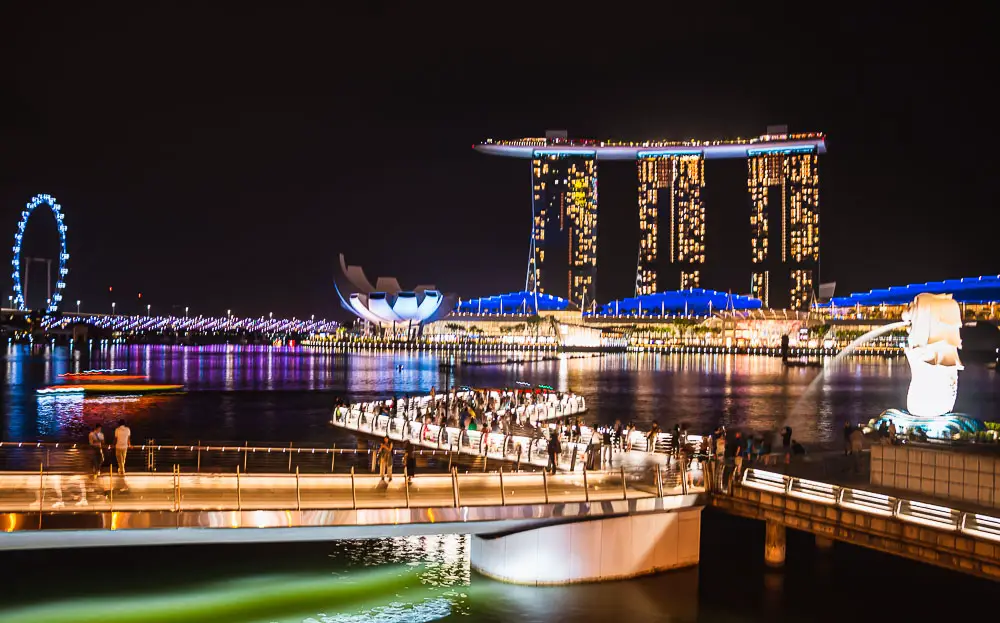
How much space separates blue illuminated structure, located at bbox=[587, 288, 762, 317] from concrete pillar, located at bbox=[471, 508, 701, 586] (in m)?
152

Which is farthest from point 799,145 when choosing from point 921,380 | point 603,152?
point 921,380

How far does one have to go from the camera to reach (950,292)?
136m

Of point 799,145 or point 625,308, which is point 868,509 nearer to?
point 625,308

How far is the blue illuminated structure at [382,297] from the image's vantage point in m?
132

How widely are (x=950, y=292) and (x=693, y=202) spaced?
221 ft

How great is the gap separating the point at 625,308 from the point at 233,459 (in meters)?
159

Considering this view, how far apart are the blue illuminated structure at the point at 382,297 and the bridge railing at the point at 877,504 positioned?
11919 cm

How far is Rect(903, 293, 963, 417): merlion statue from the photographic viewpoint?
19234mm

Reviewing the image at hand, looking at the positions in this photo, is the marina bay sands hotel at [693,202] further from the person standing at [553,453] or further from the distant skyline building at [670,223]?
the person standing at [553,453]

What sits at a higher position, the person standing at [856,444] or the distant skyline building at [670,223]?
the distant skyline building at [670,223]

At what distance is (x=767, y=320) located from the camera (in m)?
148

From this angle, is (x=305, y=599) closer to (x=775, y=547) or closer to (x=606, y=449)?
(x=606, y=449)

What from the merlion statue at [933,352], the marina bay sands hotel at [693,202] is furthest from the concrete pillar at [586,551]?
the marina bay sands hotel at [693,202]

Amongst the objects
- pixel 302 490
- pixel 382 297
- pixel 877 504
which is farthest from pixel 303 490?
pixel 382 297
